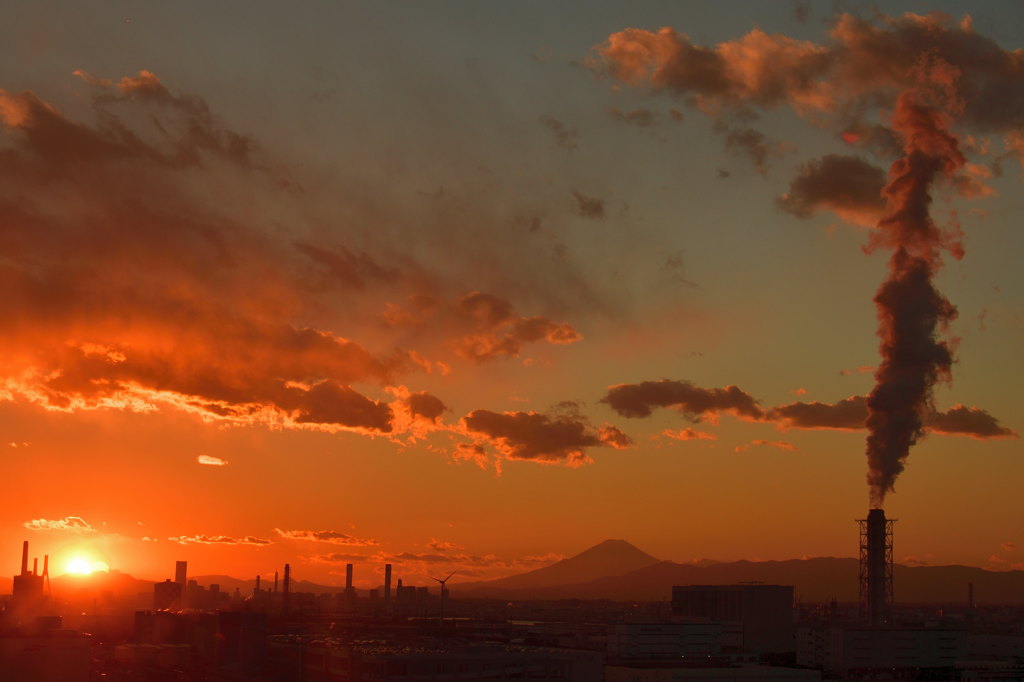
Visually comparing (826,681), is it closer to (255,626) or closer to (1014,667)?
(1014,667)

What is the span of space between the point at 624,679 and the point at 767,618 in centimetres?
7053

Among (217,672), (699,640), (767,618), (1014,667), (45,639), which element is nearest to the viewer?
(45,639)

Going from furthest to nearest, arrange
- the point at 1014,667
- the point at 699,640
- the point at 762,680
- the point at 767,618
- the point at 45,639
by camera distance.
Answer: the point at 767,618, the point at 699,640, the point at 1014,667, the point at 762,680, the point at 45,639

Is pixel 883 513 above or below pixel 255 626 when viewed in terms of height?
above

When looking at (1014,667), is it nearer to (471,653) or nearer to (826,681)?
(826,681)

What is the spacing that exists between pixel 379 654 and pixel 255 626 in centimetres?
2983

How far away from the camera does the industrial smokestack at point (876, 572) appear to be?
130375 mm

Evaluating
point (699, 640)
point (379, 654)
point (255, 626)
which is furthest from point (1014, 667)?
point (255, 626)

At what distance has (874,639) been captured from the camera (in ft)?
432

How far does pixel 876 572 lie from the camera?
446ft

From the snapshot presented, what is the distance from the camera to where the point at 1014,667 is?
440 ft

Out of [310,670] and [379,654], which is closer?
[379,654]

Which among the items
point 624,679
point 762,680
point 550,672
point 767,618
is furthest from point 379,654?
point 767,618

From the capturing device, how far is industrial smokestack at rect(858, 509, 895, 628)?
428ft
